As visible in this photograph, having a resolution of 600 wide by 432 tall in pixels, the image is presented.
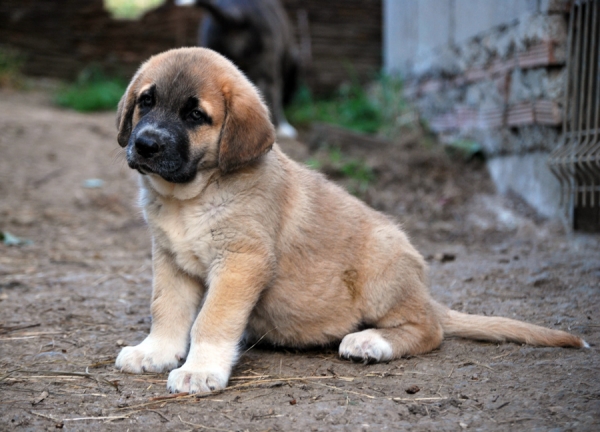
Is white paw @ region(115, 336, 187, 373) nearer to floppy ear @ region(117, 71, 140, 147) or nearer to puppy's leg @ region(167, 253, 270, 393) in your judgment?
puppy's leg @ region(167, 253, 270, 393)

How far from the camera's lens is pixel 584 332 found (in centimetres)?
365

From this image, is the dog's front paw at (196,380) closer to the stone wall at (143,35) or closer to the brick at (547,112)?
the brick at (547,112)

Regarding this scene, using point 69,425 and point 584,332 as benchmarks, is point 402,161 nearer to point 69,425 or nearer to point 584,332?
point 584,332

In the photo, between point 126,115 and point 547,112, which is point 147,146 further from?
point 547,112

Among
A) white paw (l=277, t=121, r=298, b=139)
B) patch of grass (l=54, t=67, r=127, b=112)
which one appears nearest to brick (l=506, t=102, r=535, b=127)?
white paw (l=277, t=121, r=298, b=139)

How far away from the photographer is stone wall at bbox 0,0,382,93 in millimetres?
11672

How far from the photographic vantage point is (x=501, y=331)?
11.6ft

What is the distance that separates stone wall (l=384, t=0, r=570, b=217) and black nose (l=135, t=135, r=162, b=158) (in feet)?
13.8

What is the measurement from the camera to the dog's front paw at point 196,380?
2941 millimetres

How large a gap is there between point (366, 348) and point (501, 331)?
0.79m

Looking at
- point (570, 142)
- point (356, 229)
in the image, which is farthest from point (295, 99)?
point (356, 229)

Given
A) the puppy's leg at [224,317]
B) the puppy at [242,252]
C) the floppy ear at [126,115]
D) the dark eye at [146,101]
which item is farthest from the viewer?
the floppy ear at [126,115]

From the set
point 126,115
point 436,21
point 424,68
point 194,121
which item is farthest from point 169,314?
point 424,68

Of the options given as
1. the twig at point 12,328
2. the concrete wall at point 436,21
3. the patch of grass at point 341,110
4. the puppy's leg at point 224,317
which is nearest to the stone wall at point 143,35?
the patch of grass at point 341,110
